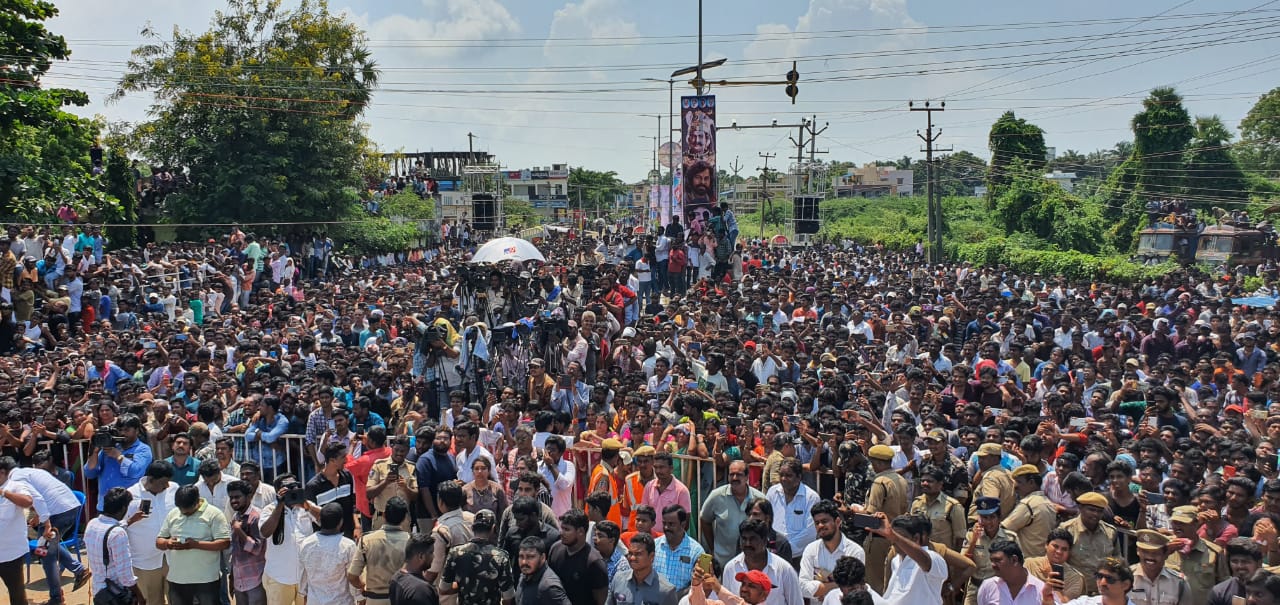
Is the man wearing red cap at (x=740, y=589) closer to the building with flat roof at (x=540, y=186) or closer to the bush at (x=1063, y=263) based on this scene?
the bush at (x=1063, y=263)

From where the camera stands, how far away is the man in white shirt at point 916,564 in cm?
561

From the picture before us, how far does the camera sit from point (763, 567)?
5.71 metres

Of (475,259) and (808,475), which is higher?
(475,259)

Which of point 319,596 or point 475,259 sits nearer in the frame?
point 319,596

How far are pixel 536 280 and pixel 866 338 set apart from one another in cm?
492

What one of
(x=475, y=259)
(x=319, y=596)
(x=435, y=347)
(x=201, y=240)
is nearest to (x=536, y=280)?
(x=475, y=259)

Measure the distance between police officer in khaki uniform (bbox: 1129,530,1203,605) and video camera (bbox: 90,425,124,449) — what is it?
7.59m

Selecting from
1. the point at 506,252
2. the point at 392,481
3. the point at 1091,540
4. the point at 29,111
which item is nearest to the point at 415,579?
the point at 392,481

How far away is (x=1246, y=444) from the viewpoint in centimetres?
775

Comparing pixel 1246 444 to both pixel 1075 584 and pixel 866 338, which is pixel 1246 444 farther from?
pixel 866 338

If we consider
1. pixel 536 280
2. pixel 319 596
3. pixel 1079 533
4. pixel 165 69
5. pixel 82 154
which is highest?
pixel 165 69

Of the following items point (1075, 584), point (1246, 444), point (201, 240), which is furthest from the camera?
point (201, 240)

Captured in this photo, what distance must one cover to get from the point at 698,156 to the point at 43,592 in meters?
18.2

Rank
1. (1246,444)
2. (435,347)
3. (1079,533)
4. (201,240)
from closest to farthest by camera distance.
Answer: (1079,533) → (1246,444) → (435,347) → (201,240)
